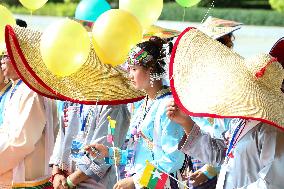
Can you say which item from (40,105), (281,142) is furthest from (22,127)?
(281,142)

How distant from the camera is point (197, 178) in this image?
15.8 ft

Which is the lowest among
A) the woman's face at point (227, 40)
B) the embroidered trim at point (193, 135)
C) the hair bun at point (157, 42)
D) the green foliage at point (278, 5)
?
the green foliage at point (278, 5)

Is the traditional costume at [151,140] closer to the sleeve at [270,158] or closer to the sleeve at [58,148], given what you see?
the sleeve at [58,148]

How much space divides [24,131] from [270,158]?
2.08 m

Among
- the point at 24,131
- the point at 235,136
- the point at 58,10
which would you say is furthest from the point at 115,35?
the point at 58,10

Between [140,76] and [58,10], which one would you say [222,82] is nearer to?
[140,76]

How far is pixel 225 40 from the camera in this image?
555 cm

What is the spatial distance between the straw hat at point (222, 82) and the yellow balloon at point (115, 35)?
1.39ft

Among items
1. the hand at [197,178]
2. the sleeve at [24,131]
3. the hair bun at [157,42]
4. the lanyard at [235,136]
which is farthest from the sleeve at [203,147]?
the sleeve at [24,131]

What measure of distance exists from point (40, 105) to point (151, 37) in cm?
90

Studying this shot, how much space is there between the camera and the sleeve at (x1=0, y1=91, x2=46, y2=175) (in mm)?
Result: 4844

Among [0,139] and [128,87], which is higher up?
[128,87]

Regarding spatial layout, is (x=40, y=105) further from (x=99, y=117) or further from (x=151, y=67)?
(x=151, y=67)

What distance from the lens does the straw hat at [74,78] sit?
415 cm
